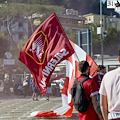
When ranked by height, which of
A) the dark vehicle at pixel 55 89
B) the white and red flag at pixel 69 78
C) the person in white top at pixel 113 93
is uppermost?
the person in white top at pixel 113 93

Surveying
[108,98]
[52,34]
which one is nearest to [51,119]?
[52,34]

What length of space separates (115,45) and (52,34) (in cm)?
6660

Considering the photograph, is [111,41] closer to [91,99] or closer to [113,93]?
[91,99]

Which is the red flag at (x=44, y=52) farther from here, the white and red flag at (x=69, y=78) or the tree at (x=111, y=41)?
the tree at (x=111, y=41)

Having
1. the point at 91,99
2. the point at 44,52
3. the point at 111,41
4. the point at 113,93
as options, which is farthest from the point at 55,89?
the point at 111,41

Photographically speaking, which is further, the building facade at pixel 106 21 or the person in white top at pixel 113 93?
the building facade at pixel 106 21

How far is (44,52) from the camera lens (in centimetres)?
866

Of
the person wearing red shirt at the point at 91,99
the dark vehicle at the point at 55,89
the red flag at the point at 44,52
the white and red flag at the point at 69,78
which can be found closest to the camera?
the person wearing red shirt at the point at 91,99

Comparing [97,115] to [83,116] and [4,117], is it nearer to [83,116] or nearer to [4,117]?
[83,116]

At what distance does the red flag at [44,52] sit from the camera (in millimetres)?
8453

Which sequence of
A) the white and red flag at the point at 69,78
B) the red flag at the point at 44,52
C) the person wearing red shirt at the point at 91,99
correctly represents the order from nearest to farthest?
the person wearing red shirt at the point at 91,99
the red flag at the point at 44,52
the white and red flag at the point at 69,78

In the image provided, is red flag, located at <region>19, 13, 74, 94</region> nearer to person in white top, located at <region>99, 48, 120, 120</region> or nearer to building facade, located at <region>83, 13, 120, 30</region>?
person in white top, located at <region>99, 48, 120, 120</region>

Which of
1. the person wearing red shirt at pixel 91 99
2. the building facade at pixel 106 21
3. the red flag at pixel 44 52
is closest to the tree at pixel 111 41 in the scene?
the building facade at pixel 106 21

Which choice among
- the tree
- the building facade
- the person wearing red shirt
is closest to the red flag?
the person wearing red shirt
